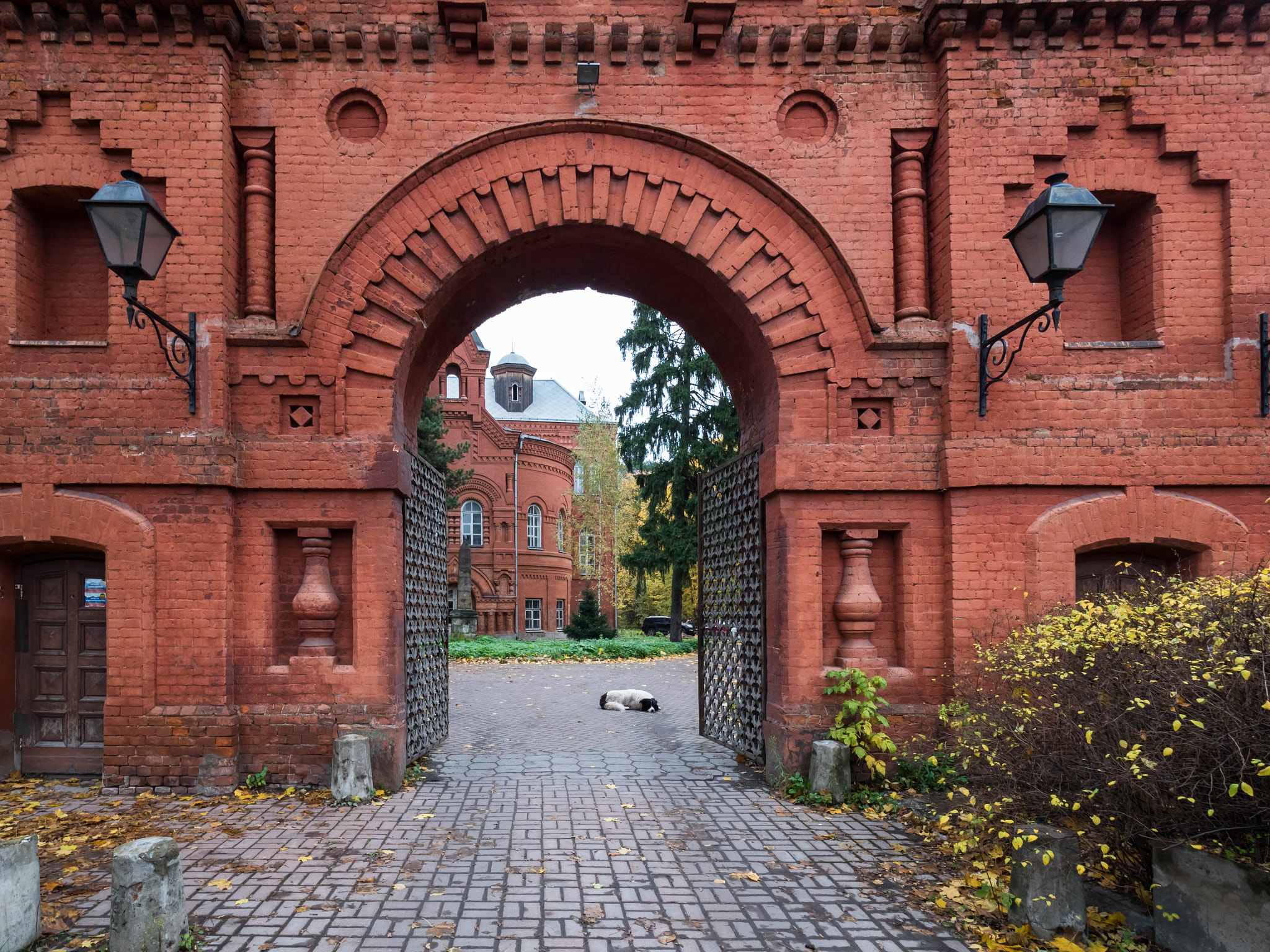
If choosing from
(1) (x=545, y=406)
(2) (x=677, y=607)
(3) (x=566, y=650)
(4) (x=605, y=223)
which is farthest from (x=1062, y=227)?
(1) (x=545, y=406)

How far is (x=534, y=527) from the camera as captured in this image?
38.7 m

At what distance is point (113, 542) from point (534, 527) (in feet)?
103

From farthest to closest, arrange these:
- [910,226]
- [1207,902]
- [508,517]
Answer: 1. [508,517]
2. [910,226]
3. [1207,902]

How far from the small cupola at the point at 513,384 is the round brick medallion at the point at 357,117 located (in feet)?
128

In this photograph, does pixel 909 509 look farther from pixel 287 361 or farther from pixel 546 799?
pixel 287 361

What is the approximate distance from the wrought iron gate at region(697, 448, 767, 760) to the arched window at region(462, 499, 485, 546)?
27631 millimetres

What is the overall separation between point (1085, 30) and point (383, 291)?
23.2 feet

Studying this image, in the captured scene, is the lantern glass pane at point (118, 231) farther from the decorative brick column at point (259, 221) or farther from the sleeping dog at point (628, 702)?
the sleeping dog at point (628, 702)

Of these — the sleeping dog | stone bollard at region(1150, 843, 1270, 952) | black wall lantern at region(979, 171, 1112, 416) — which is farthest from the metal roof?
stone bollard at region(1150, 843, 1270, 952)

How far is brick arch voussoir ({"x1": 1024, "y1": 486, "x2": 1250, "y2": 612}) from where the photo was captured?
284 inches

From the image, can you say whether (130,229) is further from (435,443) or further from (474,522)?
(474,522)

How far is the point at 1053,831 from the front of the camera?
14.4 ft

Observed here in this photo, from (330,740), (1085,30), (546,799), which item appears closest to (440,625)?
(330,740)

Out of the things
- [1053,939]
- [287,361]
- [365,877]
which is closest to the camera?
[1053,939]
